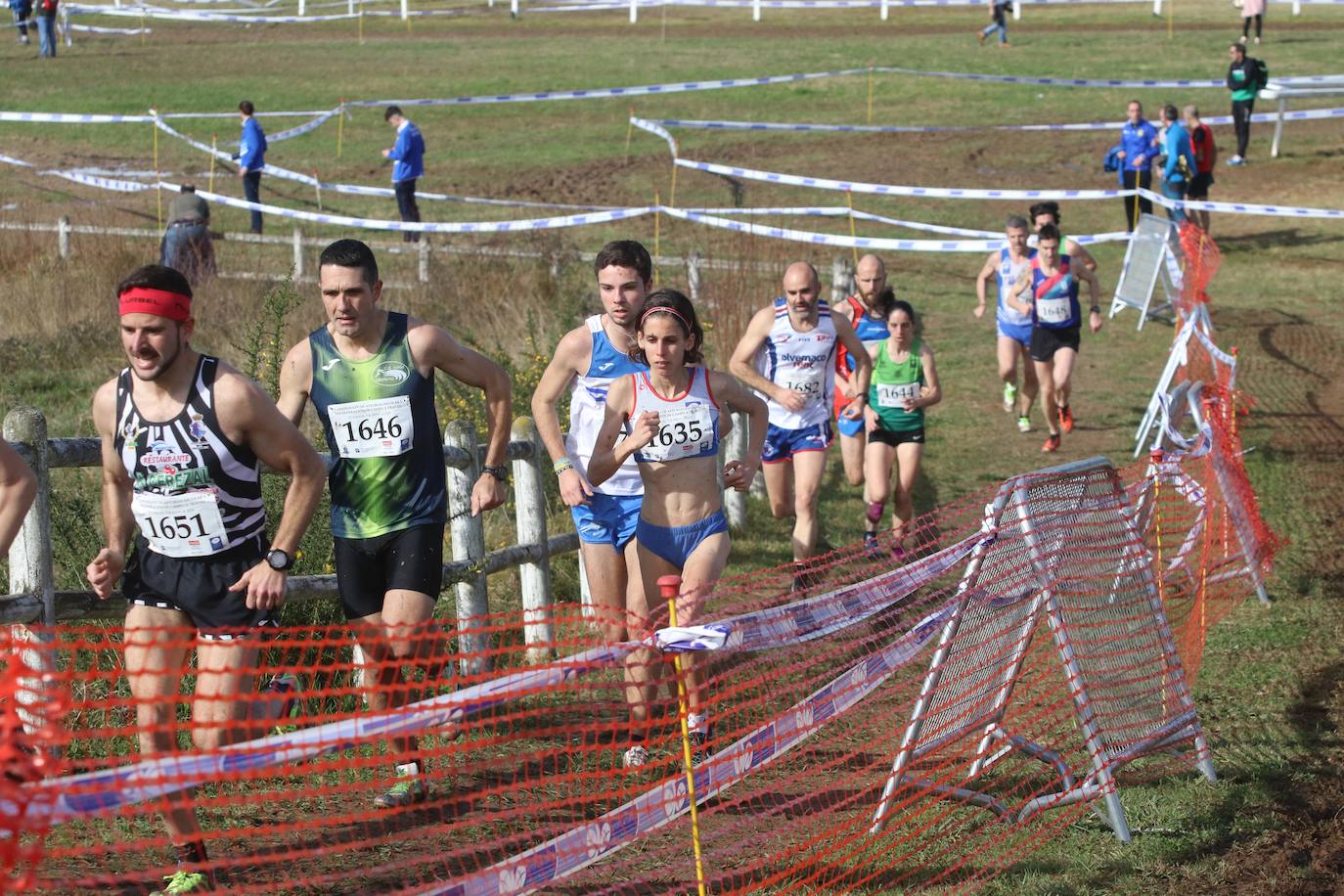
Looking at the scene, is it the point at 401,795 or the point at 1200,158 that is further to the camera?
the point at 1200,158

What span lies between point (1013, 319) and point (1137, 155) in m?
9.61

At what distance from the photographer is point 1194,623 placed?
7980 mm

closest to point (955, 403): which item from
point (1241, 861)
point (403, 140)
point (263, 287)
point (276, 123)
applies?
point (263, 287)

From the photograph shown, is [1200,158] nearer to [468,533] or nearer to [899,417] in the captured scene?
[899,417]

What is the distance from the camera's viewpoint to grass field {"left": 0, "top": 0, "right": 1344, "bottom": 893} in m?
7.05

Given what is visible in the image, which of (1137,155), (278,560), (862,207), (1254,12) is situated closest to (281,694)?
(278,560)

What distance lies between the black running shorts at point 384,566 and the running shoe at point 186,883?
1192 millimetres

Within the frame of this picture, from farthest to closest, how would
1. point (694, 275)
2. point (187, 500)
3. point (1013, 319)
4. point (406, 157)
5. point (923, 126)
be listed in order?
point (923, 126) < point (406, 157) < point (694, 275) < point (1013, 319) < point (187, 500)

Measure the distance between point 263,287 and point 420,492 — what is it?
12311 mm

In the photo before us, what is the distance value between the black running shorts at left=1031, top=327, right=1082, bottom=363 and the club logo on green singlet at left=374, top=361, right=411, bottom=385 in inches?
321

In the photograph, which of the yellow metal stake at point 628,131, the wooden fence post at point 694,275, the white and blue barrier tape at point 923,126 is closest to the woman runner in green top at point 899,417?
the wooden fence post at point 694,275

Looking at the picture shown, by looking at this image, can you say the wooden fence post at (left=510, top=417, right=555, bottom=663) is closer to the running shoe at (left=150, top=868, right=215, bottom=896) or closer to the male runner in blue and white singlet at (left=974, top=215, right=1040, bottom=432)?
the running shoe at (left=150, top=868, right=215, bottom=896)

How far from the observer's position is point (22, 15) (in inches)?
1667

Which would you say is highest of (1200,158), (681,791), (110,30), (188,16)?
(188,16)
